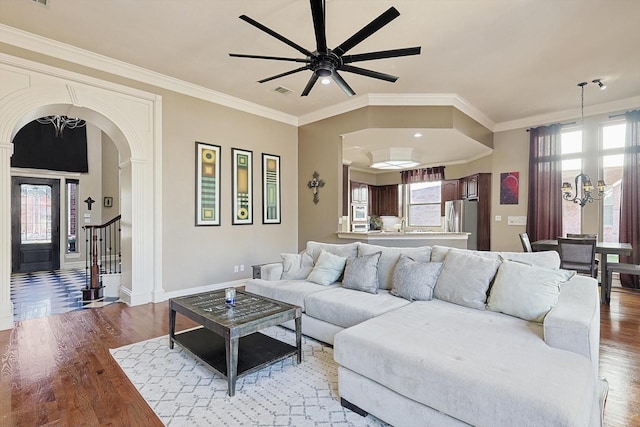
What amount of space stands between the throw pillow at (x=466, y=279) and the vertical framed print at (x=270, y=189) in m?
3.74

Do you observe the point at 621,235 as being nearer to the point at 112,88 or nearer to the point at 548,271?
the point at 548,271

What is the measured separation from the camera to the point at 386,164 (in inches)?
277

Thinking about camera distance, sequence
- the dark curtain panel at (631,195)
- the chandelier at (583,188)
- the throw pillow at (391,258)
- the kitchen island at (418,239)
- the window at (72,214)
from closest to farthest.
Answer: the throw pillow at (391,258) → the chandelier at (583,188) → the kitchen island at (418,239) → the dark curtain panel at (631,195) → the window at (72,214)

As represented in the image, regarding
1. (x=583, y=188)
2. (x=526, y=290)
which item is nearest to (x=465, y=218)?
(x=583, y=188)

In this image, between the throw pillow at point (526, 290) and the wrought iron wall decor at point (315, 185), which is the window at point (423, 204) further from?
the throw pillow at point (526, 290)

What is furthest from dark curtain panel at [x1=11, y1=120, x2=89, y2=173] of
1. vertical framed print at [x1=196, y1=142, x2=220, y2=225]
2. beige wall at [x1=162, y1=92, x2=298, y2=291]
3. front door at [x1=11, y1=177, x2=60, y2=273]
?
vertical framed print at [x1=196, y1=142, x2=220, y2=225]

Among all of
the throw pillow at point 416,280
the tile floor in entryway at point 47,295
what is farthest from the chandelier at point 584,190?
the tile floor in entryway at point 47,295

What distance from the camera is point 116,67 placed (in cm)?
426

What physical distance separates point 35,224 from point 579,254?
→ 11.1 metres

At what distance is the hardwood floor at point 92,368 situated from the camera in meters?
2.04

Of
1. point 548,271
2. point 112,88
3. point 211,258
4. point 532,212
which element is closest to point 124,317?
point 211,258

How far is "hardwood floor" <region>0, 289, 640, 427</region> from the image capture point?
2043mm

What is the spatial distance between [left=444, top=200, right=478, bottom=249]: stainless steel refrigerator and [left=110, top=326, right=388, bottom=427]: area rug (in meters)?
5.50

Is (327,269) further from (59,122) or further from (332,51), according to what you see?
(59,122)
